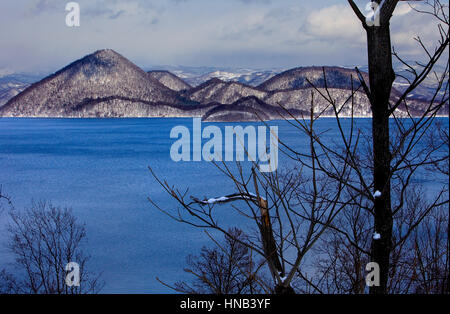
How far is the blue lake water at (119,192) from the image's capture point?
64.4 ft

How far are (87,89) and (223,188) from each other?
9714cm

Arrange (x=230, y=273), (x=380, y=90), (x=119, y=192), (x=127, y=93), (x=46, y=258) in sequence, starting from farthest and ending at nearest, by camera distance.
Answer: (x=127, y=93) → (x=119, y=192) → (x=46, y=258) → (x=230, y=273) → (x=380, y=90)

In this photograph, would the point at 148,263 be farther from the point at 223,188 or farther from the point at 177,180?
the point at 177,180

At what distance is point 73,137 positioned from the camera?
2611 inches

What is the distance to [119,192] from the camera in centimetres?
3209

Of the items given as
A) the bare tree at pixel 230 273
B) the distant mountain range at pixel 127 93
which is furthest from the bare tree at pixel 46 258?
the distant mountain range at pixel 127 93

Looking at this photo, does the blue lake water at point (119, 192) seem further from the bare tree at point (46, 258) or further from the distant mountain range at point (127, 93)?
the distant mountain range at point (127, 93)

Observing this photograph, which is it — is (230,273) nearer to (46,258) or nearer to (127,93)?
(46,258)

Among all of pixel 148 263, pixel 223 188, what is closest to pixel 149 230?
pixel 148 263

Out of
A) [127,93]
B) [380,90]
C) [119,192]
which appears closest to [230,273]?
[380,90]

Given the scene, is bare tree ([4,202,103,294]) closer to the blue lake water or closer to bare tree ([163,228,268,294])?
the blue lake water

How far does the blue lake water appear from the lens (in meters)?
19.6

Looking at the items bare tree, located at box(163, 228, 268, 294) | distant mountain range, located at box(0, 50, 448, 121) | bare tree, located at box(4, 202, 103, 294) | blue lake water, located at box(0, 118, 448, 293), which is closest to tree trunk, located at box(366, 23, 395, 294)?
bare tree, located at box(163, 228, 268, 294)
